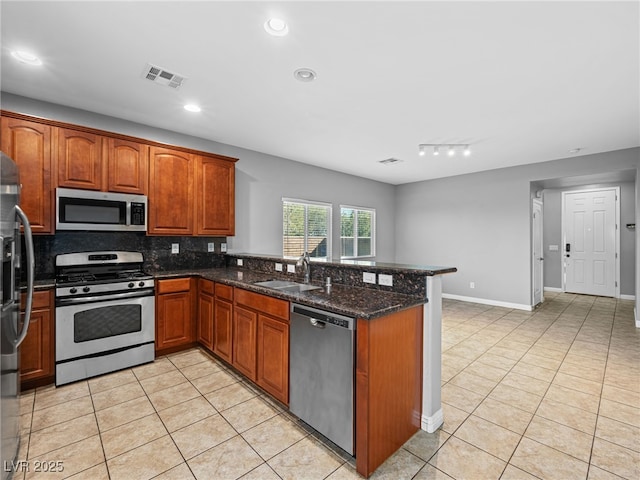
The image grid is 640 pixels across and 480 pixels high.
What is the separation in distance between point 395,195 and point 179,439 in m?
6.76

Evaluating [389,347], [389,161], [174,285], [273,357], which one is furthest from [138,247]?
[389,161]

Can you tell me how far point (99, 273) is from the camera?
10.6ft

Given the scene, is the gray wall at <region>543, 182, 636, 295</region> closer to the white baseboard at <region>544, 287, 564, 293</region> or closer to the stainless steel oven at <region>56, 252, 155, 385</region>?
the white baseboard at <region>544, 287, 564, 293</region>

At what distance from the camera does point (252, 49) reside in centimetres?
216

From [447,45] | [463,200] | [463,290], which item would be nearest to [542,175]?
[463,200]

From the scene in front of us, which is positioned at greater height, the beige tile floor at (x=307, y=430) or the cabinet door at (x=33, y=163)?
the cabinet door at (x=33, y=163)

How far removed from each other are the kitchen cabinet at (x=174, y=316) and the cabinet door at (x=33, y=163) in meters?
1.19

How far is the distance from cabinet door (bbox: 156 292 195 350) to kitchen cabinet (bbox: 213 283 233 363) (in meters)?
0.48

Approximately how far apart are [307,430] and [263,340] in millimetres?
726

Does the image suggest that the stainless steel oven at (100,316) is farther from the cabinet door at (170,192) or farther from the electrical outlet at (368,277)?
the electrical outlet at (368,277)

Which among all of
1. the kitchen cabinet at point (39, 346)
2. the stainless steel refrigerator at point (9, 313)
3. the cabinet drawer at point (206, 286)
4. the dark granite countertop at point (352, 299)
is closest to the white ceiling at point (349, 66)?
the stainless steel refrigerator at point (9, 313)

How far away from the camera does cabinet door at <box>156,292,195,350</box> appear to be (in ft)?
10.7

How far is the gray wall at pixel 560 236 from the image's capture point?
6.15 meters

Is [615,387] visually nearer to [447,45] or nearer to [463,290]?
→ [447,45]
